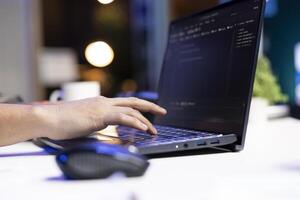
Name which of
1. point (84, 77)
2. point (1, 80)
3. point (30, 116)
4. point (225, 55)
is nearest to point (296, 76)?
point (225, 55)

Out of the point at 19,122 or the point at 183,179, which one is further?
the point at 19,122

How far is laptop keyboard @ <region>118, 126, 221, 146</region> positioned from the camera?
0.77m

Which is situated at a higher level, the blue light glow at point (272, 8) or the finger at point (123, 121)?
the blue light glow at point (272, 8)

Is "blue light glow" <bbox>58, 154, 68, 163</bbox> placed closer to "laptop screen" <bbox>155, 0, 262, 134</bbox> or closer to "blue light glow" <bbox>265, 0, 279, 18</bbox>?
"laptop screen" <bbox>155, 0, 262, 134</bbox>

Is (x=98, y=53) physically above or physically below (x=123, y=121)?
above

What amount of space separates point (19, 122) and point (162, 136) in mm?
270

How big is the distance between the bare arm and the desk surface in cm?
5

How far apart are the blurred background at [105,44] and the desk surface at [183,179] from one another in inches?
24.7

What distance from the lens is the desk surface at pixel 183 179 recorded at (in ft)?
1.69

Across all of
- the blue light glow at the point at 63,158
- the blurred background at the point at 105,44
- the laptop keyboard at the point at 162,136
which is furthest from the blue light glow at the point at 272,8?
the blue light glow at the point at 63,158

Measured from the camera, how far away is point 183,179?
585mm

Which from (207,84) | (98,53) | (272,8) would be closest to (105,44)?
(98,53)

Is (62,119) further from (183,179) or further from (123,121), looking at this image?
(183,179)

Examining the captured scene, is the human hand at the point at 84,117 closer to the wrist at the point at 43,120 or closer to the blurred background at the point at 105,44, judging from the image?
the wrist at the point at 43,120
